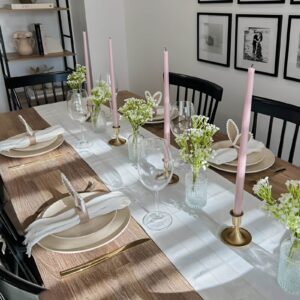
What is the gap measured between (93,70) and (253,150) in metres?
2.40

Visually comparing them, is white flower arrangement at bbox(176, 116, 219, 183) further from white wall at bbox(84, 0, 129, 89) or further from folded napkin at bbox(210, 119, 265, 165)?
white wall at bbox(84, 0, 129, 89)

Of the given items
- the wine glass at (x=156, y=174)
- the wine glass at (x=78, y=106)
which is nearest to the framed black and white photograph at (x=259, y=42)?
the wine glass at (x=78, y=106)

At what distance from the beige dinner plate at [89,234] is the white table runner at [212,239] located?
0.21 feet

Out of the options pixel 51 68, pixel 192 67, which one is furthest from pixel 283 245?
pixel 51 68

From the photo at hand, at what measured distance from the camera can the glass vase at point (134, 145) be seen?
1.25 m

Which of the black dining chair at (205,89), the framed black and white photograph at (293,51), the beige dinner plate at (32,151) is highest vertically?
the framed black and white photograph at (293,51)

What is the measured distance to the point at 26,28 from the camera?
10.3 feet

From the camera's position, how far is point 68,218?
943 millimetres

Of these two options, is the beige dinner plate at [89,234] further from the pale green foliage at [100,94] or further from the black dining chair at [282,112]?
the black dining chair at [282,112]

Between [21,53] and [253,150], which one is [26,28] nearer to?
[21,53]

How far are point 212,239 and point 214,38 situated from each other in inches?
68.9

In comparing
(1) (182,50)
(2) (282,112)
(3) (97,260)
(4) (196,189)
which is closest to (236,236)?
(4) (196,189)

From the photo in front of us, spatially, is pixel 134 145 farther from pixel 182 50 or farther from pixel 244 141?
pixel 182 50

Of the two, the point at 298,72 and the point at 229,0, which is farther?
the point at 229,0
